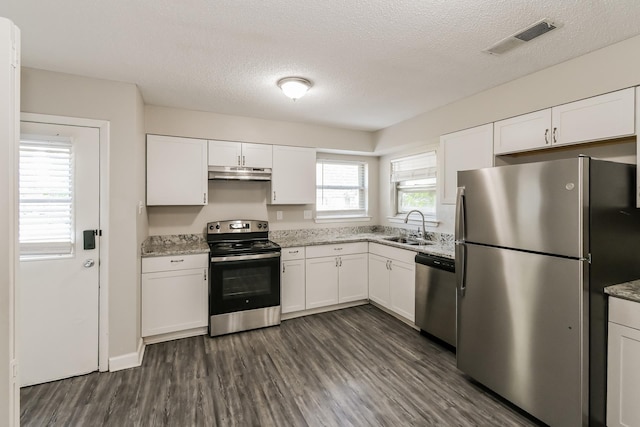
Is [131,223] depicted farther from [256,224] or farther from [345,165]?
[345,165]

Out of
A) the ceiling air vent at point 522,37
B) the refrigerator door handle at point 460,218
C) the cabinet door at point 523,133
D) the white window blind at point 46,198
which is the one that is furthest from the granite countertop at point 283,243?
the ceiling air vent at point 522,37

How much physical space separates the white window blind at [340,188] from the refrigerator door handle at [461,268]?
7.87 ft

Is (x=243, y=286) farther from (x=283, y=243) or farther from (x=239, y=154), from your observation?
(x=239, y=154)

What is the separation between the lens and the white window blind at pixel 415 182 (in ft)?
13.3

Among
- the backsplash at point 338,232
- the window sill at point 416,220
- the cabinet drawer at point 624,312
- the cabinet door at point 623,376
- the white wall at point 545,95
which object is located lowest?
the cabinet door at point 623,376

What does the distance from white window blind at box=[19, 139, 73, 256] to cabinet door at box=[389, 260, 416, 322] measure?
3.15 metres

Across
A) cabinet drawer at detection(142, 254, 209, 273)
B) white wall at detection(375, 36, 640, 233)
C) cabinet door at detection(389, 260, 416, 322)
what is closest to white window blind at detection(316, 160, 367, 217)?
white wall at detection(375, 36, 640, 233)

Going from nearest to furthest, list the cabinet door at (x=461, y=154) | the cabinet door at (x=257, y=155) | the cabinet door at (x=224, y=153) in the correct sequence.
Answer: the cabinet door at (x=461, y=154) → the cabinet door at (x=224, y=153) → the cabinet door at (x=257, y=155)

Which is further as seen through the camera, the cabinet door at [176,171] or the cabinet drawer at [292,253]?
the cabinet drawer at [292,253]

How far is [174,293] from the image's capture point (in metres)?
3.18

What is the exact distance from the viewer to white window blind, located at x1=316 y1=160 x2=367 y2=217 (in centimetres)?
464

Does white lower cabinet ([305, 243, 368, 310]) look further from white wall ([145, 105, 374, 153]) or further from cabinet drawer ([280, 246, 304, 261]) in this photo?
white wall ([145, 105, 374, 153])

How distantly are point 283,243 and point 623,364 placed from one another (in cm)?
308

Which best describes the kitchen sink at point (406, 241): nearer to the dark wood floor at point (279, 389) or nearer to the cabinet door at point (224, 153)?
the dark wood floor at point (279, 389)
